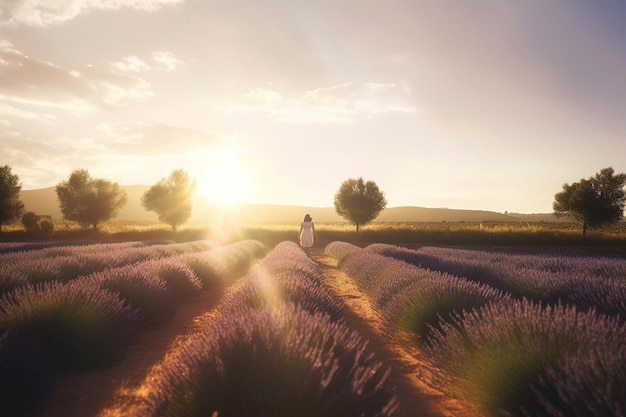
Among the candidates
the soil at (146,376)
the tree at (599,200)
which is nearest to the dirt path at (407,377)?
the soil at (146,376)

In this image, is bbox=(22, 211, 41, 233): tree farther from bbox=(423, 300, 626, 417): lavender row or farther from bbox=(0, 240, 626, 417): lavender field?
bbox=(423, 300, 626, 417): lavender row

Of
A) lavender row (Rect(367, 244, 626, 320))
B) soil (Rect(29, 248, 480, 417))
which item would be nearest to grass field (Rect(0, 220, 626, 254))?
lavender row (Rect(367, 244, 626, 320))

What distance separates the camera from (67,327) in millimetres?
3803

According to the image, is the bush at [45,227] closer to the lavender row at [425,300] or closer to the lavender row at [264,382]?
the lavender row at [425,300]

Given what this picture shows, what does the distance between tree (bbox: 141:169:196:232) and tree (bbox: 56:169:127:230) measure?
2804 mm

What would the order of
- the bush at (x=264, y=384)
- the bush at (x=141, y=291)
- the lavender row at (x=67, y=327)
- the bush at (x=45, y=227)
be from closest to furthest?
the bush at (x=264, y=384)
the lavender row at (x=67, y=327)
the bush at (x=141, y=291)
the bush at (x=45, y=227)

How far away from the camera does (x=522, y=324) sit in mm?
2676

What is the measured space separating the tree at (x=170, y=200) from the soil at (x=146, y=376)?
36.4 meters

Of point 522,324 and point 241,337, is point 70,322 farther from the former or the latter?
point 522,324

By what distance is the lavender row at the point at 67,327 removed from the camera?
110 inches

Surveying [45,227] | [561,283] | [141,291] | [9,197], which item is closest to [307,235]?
[141,291]

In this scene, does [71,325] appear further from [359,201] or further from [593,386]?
[359,201]

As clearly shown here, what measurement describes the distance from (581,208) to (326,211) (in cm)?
10266

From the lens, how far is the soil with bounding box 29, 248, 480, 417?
287 cm
